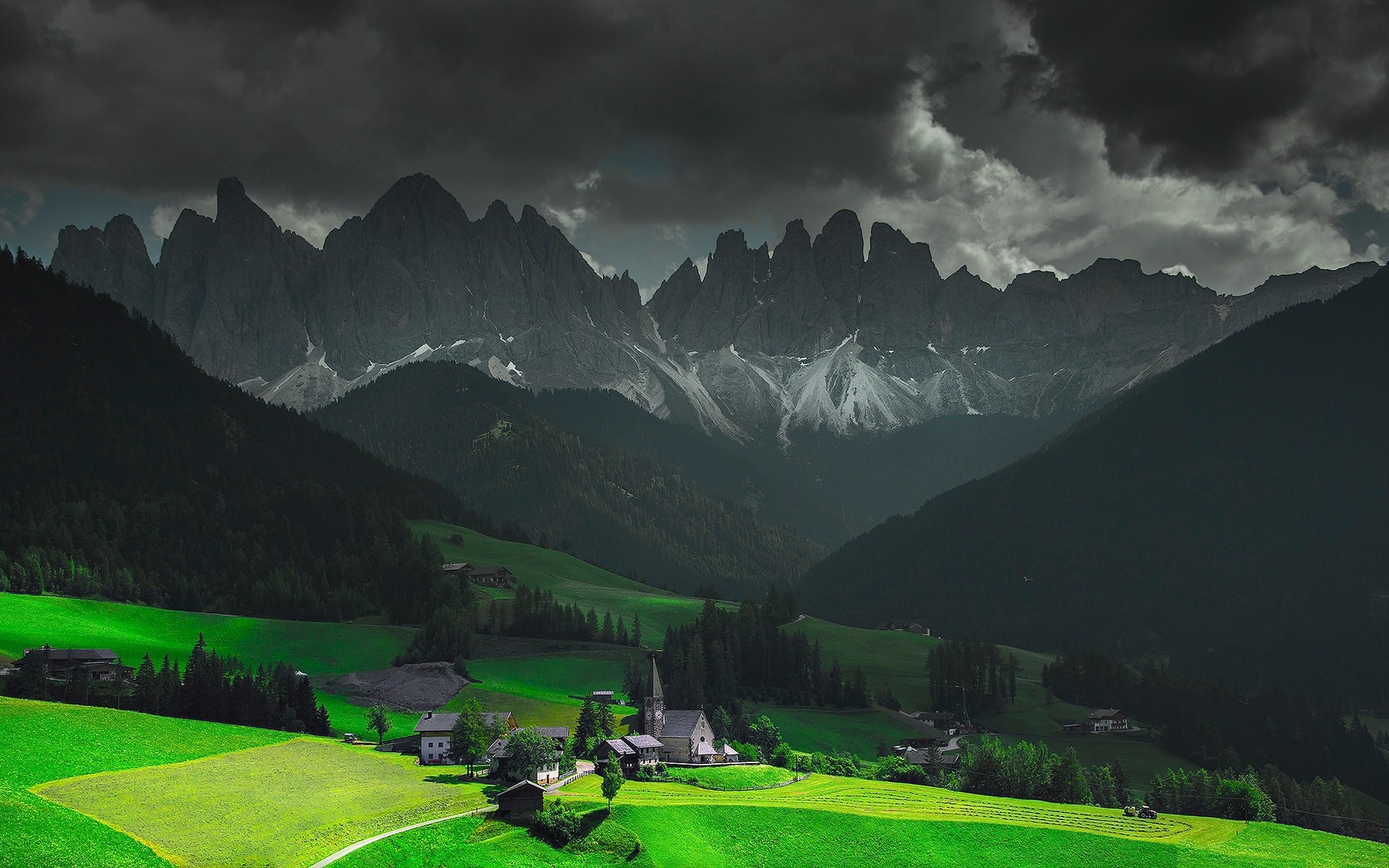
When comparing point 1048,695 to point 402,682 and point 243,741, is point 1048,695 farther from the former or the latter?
point 243,741

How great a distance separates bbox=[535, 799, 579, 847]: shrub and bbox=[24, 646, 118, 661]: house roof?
217 ft

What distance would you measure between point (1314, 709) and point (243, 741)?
167 metres

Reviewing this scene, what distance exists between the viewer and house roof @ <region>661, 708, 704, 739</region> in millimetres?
104188

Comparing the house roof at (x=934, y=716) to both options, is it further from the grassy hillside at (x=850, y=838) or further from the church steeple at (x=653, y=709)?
the grassy hillside at (x=850, y=838)

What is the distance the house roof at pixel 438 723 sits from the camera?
97.8 m

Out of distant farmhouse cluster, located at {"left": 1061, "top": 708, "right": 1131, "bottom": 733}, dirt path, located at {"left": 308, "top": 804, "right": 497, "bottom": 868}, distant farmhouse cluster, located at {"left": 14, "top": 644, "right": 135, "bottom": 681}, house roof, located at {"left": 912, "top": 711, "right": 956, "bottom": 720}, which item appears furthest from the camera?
distant farmhouse cluster, located at {"left": 1061, "top": 708, "right": 1131, "bottom": 733}

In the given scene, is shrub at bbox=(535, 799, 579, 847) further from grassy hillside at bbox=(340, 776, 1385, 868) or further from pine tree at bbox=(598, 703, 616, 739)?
pine tree at bbox=(598, 703, 616, 739)

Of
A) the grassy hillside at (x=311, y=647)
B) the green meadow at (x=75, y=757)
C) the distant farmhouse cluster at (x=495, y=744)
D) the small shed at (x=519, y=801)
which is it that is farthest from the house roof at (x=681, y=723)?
the green meadow at (x=75, y=757)

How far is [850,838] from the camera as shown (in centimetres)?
7731

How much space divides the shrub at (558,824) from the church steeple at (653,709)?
34.3 m

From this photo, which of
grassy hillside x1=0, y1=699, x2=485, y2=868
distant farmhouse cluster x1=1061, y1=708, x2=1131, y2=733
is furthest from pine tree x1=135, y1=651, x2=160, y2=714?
distant farmhouse cluster x1=1061, y1=708, x2=1131, y2=733

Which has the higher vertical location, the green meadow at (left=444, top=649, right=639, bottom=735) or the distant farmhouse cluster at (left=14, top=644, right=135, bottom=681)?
the distant farmhouse cluster at (left=14, top=644, right=135, bottom=681)

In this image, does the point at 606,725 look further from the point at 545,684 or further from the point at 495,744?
the point at 545,684

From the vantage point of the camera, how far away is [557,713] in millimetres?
124000
